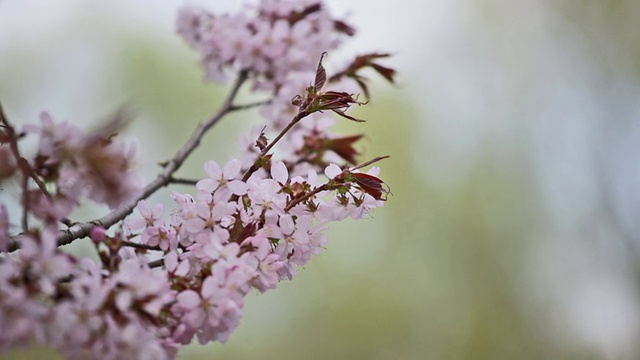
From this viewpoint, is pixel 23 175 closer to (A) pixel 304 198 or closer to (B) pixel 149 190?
(A) pixel 304 198

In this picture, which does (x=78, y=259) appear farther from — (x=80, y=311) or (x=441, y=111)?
(x=441, y=111)

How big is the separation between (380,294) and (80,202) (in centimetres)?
311

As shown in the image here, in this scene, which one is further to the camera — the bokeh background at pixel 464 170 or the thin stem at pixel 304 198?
the bokeh background at pixel 464 170

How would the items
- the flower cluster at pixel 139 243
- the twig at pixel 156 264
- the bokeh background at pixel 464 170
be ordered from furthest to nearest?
1. the bokeh background at pixel 464 170
2. the twig at pixel 156 264
3. the flower cluster at pixel 139 243

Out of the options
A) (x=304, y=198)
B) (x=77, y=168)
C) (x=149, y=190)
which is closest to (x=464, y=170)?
(x=149, y=190)

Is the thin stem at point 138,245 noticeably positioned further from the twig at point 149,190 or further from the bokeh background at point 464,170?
the bokeh background at point 464,170

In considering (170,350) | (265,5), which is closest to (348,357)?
(265,5)

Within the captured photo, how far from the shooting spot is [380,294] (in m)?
3.44

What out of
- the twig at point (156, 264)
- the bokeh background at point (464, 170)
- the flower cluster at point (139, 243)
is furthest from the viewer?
the bokeh background at point (464, 170)

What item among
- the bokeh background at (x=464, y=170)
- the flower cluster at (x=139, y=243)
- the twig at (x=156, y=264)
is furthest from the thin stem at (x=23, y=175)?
the bokeh background at (x=464, y=170)

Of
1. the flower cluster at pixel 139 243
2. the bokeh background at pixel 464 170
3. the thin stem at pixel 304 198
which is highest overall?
the bokeh background at pixel 464 170

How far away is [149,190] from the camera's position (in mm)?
736

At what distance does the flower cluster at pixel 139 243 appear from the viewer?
382 mm

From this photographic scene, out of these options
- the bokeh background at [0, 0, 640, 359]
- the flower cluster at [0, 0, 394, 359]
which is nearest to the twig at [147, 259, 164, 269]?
the flower cluster at [0, 0, 394, 359]
